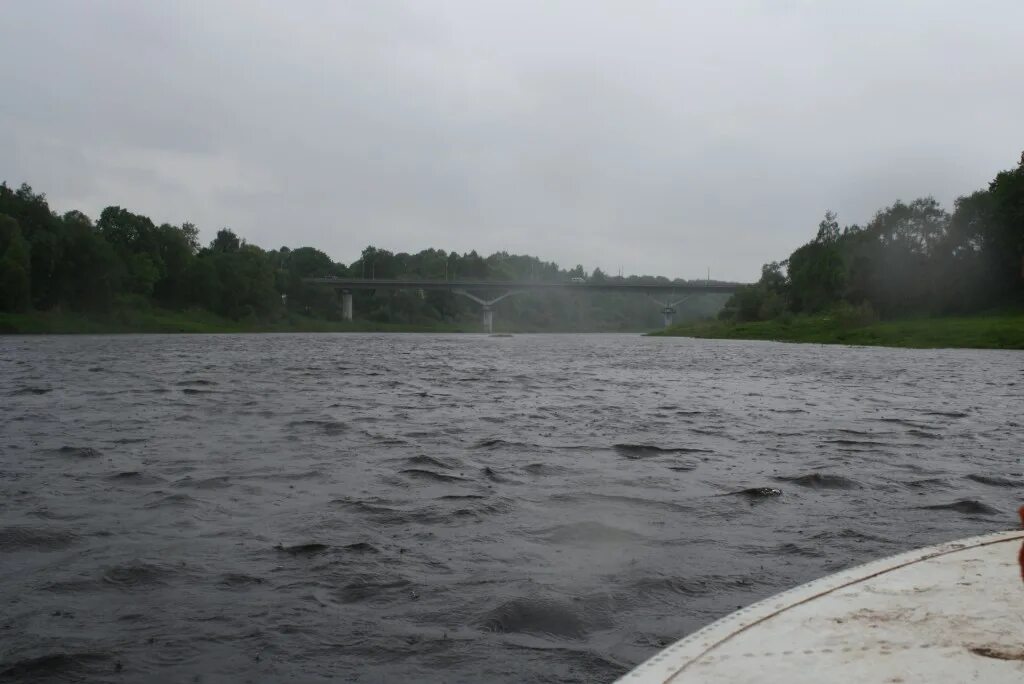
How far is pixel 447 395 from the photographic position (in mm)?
24453

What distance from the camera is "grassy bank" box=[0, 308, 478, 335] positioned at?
9038 cm

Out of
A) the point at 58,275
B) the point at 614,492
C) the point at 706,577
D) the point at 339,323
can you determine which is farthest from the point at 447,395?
the point at 339,323

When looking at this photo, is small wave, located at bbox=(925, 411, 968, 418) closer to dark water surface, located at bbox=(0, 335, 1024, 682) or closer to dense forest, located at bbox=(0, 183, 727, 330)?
dark water surface, located at bbox=(0, 335, 1024, 682)

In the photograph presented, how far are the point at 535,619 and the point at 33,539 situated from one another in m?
5.02

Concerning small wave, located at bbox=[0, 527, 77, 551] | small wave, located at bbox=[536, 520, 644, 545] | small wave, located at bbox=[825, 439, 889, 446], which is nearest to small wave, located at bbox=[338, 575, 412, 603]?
small wave, located at bbox=[536, 520, 644, 545]

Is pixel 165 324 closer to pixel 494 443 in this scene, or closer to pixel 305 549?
pixel 494 443

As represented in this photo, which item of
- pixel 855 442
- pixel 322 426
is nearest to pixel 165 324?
pixel 322 426

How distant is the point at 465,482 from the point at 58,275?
3922 inches

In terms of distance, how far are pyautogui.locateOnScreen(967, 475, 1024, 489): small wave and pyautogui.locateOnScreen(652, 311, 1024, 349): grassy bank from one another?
2291 inches

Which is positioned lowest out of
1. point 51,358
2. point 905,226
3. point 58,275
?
point 51,358

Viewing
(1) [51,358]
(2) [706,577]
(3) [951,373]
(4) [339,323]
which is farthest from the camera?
(4) [339,323]

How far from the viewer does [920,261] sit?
307ft

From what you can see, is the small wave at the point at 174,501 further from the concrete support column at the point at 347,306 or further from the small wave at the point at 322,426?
the concrete support column at the point at 347,306

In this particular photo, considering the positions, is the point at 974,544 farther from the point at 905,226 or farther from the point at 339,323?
the point at 339,323
